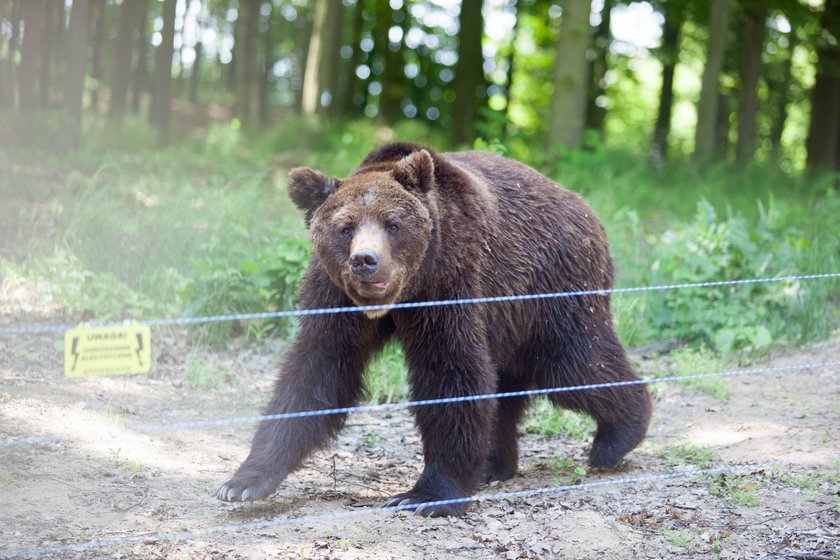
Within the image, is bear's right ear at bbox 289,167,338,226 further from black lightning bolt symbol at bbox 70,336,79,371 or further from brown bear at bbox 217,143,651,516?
black lightning bolt symbol at bbox 70,336,79,371

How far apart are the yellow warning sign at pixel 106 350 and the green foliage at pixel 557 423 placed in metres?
3.66

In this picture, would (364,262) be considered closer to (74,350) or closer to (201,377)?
(74,350)

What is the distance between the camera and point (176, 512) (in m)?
4.66

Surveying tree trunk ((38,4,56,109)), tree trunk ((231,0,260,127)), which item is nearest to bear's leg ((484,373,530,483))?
tree trunk ((38,4,56,109))

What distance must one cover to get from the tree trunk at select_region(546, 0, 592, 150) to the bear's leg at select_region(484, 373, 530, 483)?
7995 millimetres

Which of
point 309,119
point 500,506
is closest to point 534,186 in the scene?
point 500,506

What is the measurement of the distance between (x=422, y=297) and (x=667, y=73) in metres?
18.4

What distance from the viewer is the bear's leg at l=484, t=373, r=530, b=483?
6020 millimetres

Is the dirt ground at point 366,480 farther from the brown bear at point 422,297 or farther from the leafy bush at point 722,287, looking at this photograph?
the leafy bush at point 722,287

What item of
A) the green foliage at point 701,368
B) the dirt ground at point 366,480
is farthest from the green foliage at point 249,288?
the green foliage at point 701,368

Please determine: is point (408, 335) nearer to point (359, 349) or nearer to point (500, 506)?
point (359, 349)

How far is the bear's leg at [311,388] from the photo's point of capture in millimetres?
4922

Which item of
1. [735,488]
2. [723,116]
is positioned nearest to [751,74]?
[723,116]

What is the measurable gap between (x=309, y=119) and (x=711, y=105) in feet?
22.2
